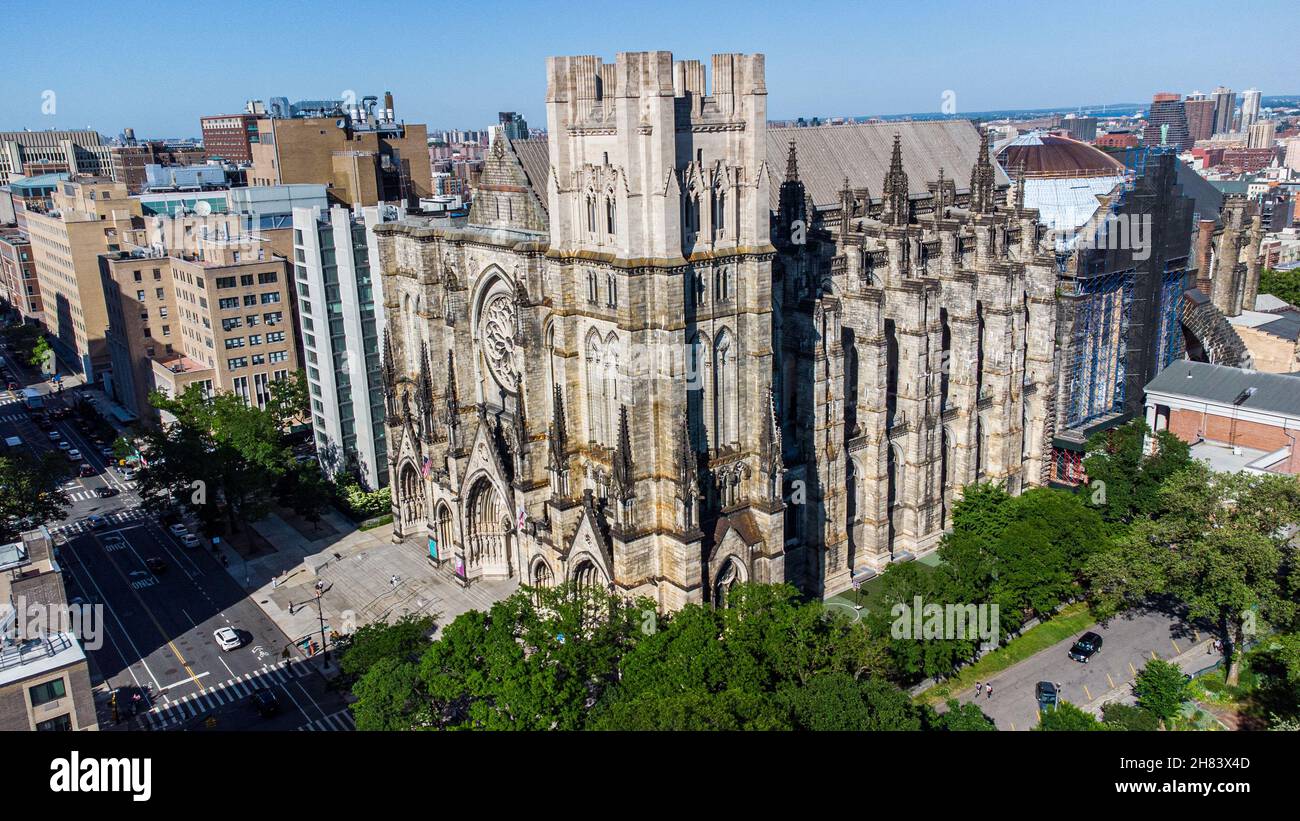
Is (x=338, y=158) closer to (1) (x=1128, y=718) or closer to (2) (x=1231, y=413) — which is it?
(2) (x=1231, y=413)

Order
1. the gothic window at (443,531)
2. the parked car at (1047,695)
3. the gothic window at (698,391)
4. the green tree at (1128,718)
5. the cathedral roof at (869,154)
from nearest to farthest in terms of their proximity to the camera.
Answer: the green tree at (1128,718) < the parked car at (1047,695) < the gothic window at (698,391) < the gothic window at (443,531) < the cathedral roof at (869,154)

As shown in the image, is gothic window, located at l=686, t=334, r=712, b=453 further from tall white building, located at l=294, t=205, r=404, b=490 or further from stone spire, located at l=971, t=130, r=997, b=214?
tall white building, located at l=294, t=205, r=404, b=490

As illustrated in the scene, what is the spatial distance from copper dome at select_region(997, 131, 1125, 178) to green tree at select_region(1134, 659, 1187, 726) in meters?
82.3

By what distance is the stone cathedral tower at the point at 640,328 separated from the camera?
173 feet

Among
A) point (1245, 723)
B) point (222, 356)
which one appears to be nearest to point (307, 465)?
point (222, 356)

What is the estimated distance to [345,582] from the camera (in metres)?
74.4

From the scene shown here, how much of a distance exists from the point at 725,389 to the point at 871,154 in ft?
132

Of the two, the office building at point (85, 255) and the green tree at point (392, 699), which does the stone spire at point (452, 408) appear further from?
the office building at point (85, 255)

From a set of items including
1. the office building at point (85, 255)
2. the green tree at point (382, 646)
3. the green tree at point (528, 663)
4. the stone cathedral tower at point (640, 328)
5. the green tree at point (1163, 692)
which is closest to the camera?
the green tree at point (528, 663)

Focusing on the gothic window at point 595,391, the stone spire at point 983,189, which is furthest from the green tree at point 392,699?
the stone spire at point 983,189

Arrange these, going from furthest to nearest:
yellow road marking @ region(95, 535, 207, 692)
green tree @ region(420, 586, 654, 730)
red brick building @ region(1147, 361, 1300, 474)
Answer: red brick building @ region(1147, 361, 1300, 474) < yellow road marking @ region(95, 535, 207, 692) < green tree @ region(420, 586, 654, 730)

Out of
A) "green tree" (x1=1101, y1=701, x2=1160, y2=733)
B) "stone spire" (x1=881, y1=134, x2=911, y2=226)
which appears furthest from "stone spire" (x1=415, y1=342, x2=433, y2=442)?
"green tree" (x1=1101, y1=701, x2=1160, y2=733)

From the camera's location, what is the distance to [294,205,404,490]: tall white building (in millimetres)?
86000

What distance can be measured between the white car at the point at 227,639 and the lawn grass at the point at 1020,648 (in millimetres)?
46436
